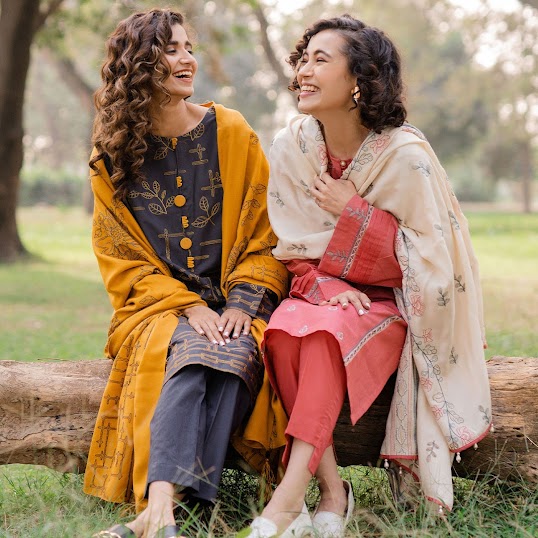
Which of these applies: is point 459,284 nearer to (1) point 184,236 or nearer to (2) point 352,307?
(2) point 352,307

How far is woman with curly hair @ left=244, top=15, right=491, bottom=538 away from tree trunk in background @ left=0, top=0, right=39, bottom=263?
362 inches

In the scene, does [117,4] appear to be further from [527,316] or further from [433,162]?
[433,162]

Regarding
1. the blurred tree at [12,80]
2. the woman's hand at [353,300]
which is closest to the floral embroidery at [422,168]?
the woman's hand at [353,300]

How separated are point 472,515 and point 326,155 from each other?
1.47 m

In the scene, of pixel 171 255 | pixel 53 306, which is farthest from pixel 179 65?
pixel 53 306

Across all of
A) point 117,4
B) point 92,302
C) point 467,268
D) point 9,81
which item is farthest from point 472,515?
point 117,4

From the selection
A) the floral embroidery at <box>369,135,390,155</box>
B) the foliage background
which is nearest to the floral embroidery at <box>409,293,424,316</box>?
the floral embroidery at <box>369,135,390,155</box>

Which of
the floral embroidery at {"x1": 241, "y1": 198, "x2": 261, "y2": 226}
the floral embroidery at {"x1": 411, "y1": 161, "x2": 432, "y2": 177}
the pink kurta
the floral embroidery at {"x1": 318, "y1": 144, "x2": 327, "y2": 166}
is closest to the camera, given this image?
the pink kurta

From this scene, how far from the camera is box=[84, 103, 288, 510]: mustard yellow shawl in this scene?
3111 mm

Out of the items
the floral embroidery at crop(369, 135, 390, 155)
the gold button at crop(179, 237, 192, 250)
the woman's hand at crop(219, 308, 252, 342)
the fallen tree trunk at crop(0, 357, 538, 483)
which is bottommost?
the fallen tree trunk at crop(0, 357, 538, 483)

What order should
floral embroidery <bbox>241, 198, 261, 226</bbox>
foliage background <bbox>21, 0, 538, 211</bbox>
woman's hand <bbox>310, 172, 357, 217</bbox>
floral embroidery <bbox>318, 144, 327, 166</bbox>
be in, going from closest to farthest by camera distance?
woman's hand <bbox>310, 172, 357, 217</bbox>, floral embroidery <bbox>318, 144, 327, 166</bbox>, floral embroidery <bbox>241, 198, 261, 226</bbox>, foliage background <bbox>21, 0, 538, 211</bbox>

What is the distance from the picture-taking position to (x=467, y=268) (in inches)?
126

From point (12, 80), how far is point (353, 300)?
9938 millimetres

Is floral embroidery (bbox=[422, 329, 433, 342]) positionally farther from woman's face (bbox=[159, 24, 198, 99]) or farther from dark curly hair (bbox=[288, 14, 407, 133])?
woman's face (bbox=[159, 24, 198, 99])
